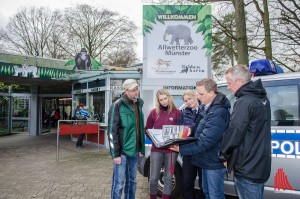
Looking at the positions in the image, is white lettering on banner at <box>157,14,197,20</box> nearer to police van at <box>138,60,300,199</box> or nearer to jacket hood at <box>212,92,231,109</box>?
police van at <box>138,60,300,199</box>

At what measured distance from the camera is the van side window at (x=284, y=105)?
3.46 m

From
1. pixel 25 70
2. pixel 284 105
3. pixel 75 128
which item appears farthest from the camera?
pixel 25 70

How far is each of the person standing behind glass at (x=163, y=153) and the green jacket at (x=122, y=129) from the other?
0.39 metres

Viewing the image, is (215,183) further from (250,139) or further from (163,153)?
(163,153)

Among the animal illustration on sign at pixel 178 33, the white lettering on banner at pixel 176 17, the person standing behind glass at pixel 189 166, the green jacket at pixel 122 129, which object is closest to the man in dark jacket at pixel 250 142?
the person standing behind glass at pixel 189 166

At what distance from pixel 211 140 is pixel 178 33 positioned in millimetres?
4315

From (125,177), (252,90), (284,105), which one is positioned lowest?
(125,177)

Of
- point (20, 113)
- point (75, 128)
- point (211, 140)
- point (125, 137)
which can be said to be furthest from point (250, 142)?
point (20, 113)

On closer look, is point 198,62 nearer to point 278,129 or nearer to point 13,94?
point 278,129

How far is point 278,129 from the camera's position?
11.5ft

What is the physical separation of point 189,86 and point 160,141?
383cm

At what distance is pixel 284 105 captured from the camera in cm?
357

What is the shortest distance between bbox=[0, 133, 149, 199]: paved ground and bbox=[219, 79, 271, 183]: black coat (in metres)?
2.89

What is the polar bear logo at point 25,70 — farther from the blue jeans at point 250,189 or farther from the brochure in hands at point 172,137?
the blue jeans at point 250,189
